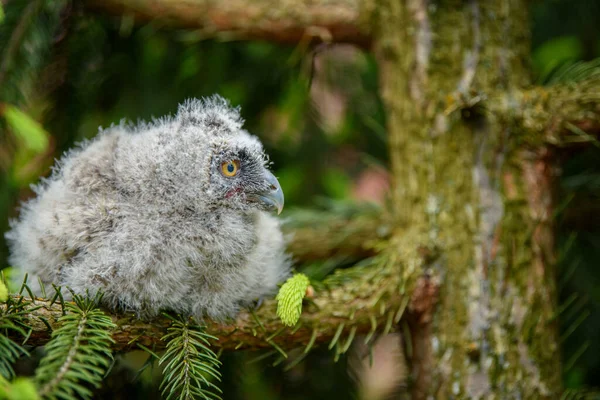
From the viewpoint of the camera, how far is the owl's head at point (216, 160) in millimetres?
1750

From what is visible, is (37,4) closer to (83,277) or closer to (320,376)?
(83,277)

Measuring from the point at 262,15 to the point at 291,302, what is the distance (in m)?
1.43

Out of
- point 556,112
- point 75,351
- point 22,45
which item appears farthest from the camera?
point 22,45

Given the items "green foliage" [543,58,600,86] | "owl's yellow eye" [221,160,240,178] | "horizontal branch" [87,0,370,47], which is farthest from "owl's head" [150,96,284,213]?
"green foliage" [543,58,600,86]

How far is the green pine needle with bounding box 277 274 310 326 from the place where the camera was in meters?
1.62

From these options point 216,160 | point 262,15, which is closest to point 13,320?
point 216,160

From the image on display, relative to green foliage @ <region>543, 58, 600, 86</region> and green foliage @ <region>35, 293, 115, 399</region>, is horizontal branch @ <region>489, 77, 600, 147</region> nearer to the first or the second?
green foliage @ <region>543, 58, 600, 86</region>

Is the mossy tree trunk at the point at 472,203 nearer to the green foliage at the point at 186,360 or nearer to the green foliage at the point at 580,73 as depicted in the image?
the green foliage at the point at 580,73

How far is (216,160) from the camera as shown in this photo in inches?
70.2

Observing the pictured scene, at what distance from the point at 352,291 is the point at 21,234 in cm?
118

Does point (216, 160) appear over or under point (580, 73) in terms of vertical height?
under

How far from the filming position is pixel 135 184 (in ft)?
5.69

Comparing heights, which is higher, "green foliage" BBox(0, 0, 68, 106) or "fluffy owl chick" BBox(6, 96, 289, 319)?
"green foliage" BBox(0, 0, 68, 106)

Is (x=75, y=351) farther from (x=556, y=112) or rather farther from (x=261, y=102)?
Result: (x=261, y=102)
